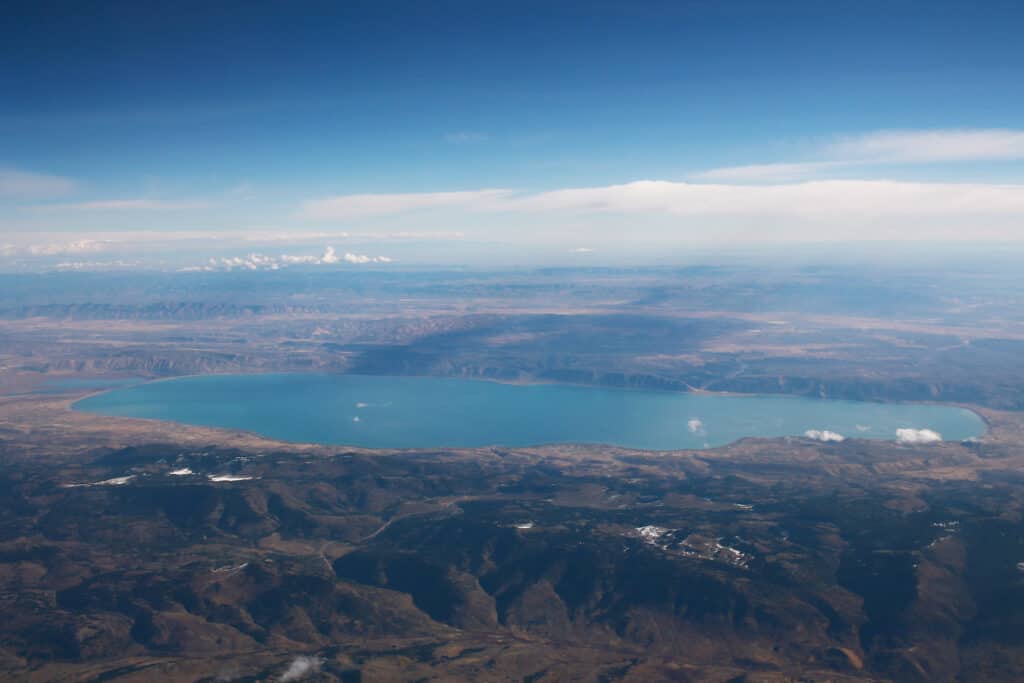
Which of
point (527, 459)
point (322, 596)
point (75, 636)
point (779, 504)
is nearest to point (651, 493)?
point (779, 504)

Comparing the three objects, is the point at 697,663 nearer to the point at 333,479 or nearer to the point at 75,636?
the point at 75,636

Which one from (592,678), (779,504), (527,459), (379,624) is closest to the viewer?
(592,678)

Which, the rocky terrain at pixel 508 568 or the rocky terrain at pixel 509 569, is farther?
the rocky terrain at pixel 509 569

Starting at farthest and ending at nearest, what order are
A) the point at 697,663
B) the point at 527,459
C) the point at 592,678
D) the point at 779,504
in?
the point at 527,459 < the point at 779,504 < the point at 697,663 < the point at 592,678

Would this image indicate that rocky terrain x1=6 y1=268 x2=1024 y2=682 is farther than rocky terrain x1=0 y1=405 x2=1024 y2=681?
No

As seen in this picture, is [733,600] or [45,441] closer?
[733,600]

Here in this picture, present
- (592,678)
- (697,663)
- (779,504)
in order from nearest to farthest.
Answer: (592,678), (697,663), (779,504)

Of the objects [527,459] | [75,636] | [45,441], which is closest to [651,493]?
[527,459]

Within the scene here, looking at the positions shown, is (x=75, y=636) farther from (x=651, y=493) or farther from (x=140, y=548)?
(x=651, y=493)

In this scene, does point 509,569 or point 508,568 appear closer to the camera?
point 509,569

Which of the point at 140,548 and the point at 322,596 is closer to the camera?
the point at 322,596
